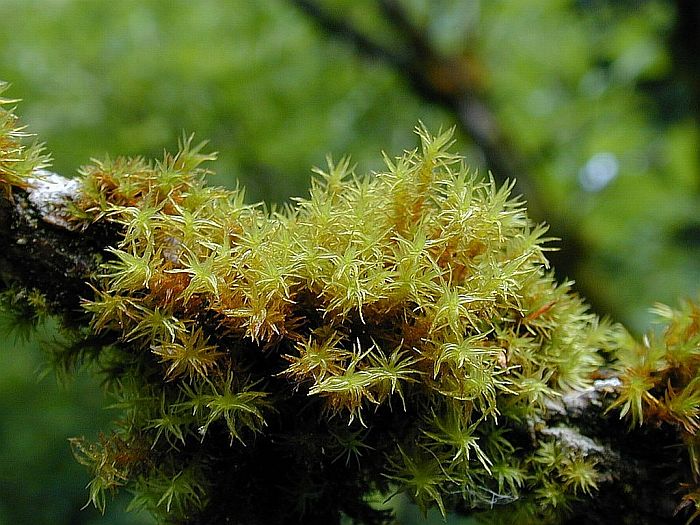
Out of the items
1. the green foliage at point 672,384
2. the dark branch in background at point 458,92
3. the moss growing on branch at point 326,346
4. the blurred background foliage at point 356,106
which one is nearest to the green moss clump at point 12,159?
the moss growing on branch at point 326,346

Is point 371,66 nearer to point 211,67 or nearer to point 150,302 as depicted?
Answer: point 211,67

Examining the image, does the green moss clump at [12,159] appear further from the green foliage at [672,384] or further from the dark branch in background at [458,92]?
the dark branch in background at [458,92]

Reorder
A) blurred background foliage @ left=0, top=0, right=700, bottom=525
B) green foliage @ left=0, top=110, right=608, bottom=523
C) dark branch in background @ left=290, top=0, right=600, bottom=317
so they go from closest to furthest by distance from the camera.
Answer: green foliage @ left=0, top=110, right=608, bottom=523, blurred background foliage @ left=0, top=0, right=700, bottom=525, dark branch in background @ left=290, top=0, right=600, bottom=317

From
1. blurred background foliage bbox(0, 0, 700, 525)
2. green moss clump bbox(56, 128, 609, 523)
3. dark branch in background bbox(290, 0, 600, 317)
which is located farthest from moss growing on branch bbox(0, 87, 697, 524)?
dark branch in background bbox(290, 0, 600, 317)

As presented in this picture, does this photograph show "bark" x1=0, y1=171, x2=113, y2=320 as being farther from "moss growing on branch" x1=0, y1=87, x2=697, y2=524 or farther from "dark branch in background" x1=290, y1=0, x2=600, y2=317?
"dark branch in background" x1=290, y1=0, x2=600, y2=317

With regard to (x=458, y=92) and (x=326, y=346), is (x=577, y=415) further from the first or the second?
(x=458, y=92)
